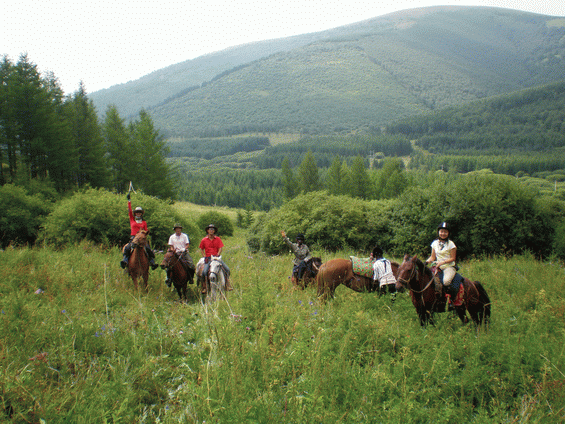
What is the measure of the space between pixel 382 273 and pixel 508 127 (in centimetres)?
20699

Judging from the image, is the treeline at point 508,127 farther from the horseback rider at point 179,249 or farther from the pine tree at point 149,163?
the horseback rider at point 179,249

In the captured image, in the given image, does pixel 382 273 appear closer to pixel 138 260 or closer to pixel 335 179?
pixel 138 260

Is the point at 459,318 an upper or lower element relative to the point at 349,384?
lower

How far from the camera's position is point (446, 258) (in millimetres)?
6840

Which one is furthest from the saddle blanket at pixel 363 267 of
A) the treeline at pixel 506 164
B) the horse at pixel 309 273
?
the treeline at pixel 506 164

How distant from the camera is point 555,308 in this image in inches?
290

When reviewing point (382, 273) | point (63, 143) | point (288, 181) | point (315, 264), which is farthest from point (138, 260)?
point (288, 181)

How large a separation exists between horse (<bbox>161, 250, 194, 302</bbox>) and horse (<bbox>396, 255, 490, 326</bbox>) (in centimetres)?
627

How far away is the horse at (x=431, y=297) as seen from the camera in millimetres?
6621

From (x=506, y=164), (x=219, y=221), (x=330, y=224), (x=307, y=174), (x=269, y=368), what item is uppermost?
(x=269, y=368)

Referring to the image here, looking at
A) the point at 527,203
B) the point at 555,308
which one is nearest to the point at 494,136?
the point at 527,203

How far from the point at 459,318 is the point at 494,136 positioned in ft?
650

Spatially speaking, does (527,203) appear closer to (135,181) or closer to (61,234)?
(61,234)

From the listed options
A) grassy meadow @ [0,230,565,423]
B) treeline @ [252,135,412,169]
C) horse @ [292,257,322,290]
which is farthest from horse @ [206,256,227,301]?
treeline @ [252,135,412,169]
